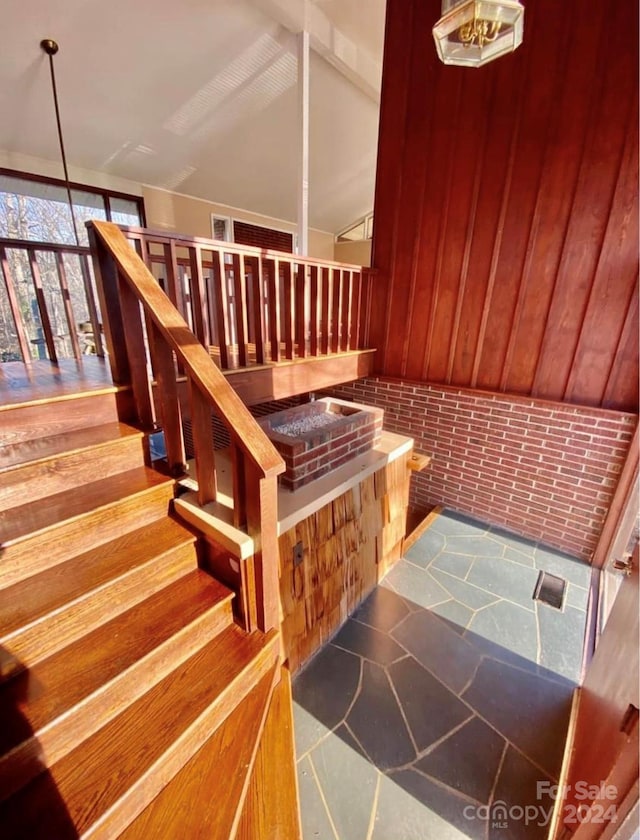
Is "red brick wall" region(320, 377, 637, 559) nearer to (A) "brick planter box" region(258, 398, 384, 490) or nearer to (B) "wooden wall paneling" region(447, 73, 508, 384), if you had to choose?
(B) "wooden wall paneling" region(447, 73, 508, 384)

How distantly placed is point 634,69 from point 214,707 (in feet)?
13.9

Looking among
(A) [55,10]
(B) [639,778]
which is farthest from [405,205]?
A: (B) [639,778]

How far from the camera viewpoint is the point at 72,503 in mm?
1465

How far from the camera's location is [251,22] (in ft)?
10.9

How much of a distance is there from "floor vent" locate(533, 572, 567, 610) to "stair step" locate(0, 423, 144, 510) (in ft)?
9.52

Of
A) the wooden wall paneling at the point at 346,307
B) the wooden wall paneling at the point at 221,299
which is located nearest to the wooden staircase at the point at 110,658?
the wooden wall paneling at the point at 221,299

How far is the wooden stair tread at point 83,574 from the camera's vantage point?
115cm

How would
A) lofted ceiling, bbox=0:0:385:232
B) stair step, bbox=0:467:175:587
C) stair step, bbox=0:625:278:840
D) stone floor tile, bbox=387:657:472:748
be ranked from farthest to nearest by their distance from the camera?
1. lofted ceiling, bbox=0:0:385:232
2. stone floor tile, bbox=387:657:472:748
3. stair step, bbox=0:467:175:587
4. stair step, bbox=0:625:278:840

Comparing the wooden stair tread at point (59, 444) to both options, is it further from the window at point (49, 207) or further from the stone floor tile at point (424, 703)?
the window at point (49, 207)

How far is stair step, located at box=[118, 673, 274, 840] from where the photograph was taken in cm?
102

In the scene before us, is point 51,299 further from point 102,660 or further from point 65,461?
point 102,660

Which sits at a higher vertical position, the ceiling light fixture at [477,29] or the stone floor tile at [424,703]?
the ceiling light fixture at [477,29]

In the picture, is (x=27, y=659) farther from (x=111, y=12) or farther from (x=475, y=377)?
(x=111, y=12)

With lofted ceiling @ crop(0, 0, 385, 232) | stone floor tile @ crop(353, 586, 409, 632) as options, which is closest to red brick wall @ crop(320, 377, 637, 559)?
stone floor tile @ crop(353, 586, 409, 632)
